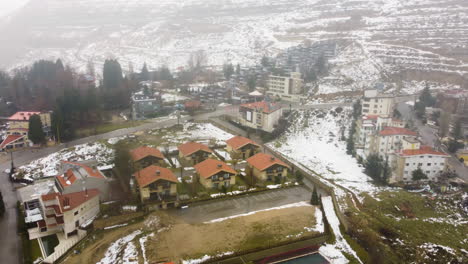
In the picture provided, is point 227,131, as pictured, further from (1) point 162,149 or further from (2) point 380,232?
(2) point 380,232

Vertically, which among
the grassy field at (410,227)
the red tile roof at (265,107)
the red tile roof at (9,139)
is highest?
the red tile roof at (265,107)

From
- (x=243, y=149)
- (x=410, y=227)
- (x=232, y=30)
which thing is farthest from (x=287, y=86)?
(x=232, y=30)

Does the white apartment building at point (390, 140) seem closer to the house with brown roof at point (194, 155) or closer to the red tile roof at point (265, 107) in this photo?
the red tile roof at point (265, 107)

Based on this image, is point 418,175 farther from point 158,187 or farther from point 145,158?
point 145,158

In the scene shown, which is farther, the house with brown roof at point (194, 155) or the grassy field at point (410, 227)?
the house with brown roof at point (194, 155)

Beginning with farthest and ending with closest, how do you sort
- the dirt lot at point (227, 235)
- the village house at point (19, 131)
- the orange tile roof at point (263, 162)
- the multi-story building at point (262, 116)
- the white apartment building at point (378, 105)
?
1. the multi-story building at point (262, 116)
2. the white apartment building at point (378, 105)
3. the village house at point (19, 131)
4. the orange tile roof at point (263, 162)
5. the dirt lot at point (227, 235)

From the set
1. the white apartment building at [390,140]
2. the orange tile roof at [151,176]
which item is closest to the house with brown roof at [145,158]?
the orange tile roof at [151,176]

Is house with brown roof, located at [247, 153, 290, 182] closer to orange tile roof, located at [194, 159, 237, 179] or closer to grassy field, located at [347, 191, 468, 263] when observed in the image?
orange tile roof, located at [194, 159, 237, 179]

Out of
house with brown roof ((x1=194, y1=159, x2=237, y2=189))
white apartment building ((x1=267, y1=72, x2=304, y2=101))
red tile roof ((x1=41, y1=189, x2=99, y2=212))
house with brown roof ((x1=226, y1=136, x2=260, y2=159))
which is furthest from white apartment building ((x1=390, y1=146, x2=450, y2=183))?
white apartment building ((x1=267, y1=72, x2=304, y2=101))

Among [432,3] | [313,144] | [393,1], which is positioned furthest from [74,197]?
[393,1]
